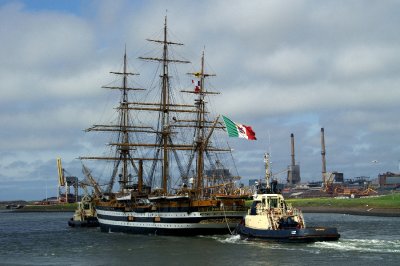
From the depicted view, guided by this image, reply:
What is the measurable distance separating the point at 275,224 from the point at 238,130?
49.5 feet

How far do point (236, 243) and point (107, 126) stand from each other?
60.2 m

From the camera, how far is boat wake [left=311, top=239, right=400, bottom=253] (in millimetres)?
58406

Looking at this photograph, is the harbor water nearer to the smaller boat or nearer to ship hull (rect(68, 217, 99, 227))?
ship hull (rect(68, 217, 99, 227))

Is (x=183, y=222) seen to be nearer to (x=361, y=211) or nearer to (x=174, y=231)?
(x=174, y=231)

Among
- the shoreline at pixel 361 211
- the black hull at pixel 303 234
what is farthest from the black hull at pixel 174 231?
the shoreline at pixel 361 211

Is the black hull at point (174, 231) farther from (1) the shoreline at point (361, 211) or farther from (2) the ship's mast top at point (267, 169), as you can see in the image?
(1) the shoreline at point (361, 211)

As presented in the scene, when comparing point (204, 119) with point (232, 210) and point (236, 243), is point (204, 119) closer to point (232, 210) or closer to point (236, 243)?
point (232, 210)

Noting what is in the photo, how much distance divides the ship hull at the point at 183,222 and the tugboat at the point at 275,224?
7504 millimetres

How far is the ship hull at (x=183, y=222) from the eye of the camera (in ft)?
267

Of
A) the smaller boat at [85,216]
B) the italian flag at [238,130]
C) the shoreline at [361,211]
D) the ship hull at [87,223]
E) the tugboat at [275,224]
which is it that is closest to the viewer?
the tugboat at [275,224]

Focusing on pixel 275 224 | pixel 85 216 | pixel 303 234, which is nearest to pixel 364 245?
pixel 303 234

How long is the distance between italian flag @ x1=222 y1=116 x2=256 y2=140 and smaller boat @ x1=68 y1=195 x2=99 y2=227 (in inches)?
2137

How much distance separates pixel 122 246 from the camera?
241 feet

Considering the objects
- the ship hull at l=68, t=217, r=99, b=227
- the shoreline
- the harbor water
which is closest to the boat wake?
the harbor water
